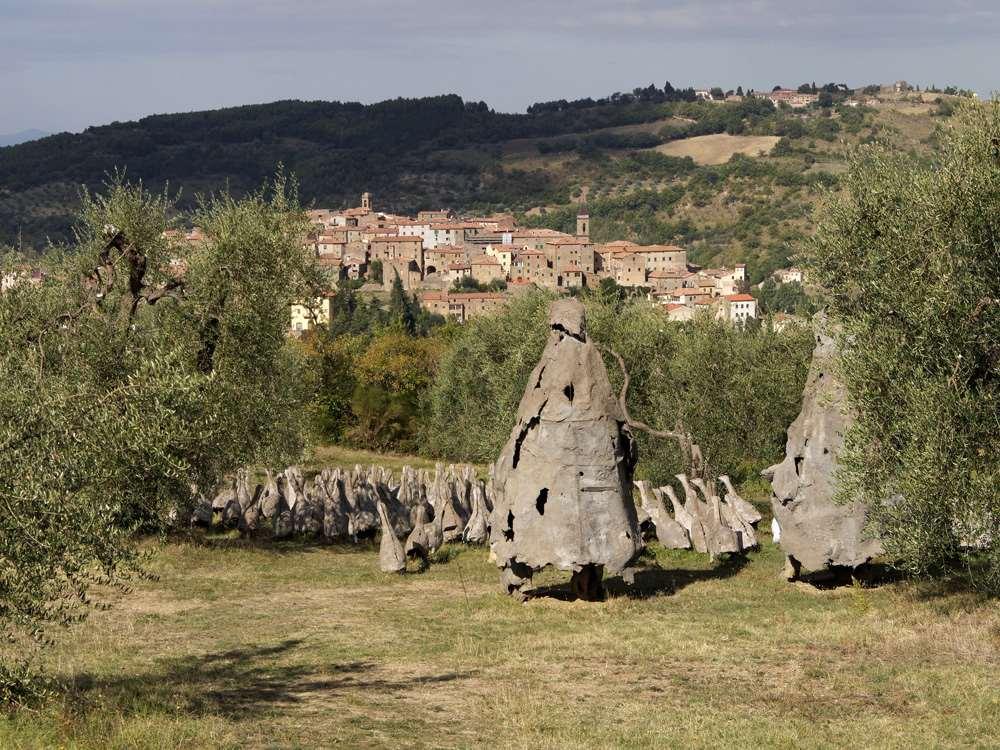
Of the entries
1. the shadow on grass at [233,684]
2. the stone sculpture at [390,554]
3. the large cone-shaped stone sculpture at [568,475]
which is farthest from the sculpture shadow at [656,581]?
the shadow on grass at [233,684]

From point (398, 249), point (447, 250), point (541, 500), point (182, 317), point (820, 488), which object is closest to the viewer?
point (541, 500)

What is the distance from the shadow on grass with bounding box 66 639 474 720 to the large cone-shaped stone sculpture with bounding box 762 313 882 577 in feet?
20.6

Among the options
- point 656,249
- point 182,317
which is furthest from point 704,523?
point 656,249

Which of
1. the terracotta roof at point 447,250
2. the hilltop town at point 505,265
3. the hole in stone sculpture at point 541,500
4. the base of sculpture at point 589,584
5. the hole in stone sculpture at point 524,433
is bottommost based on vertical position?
the base of sculpture at point 589,584

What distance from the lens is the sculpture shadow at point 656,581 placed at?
18.7 meters

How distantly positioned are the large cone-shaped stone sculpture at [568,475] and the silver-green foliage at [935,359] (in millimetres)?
3216

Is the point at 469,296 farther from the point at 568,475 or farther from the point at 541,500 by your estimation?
the point at 568,475

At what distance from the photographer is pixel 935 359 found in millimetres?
15984

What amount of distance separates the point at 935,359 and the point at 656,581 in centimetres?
597

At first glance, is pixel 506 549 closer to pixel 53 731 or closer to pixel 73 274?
pixel 53 731

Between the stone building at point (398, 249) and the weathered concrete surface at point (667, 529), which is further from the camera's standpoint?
the stone building at point (398, 249)

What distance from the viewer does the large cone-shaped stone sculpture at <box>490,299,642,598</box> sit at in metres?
17.7

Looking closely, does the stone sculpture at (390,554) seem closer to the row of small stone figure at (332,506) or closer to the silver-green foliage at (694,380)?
the row of small stone figure at (332,506)

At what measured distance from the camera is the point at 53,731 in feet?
35.0
